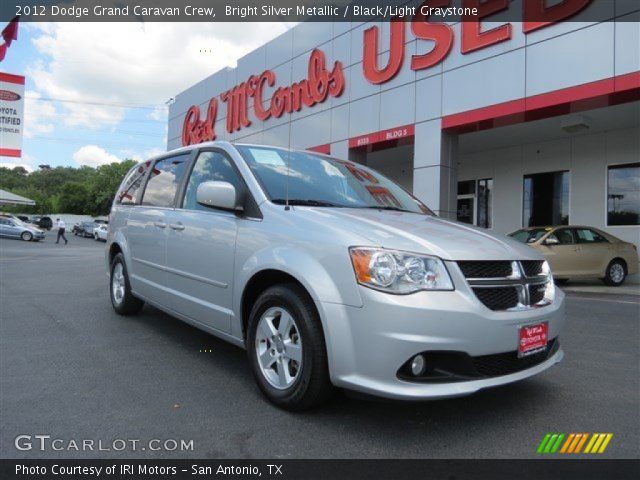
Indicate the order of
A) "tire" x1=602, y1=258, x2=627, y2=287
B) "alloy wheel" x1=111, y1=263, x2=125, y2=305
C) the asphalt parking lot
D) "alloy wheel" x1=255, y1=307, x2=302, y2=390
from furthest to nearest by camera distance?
"tire" x1=602, y1=258, x2=627, y2=287 → "alloy wheel" x1=111, y1=263, x2=125, y2=305 → "alloy wheel" x1=255, y1=307, x2=302, y2=390 → the asphalt parking lot

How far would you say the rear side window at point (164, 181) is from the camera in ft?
15.2

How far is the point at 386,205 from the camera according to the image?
13.1ft

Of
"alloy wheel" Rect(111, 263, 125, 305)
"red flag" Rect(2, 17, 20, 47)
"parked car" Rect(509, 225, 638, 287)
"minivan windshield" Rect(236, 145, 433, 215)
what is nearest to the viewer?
"minivan windshield" Rect(236, 145, 433, 215)

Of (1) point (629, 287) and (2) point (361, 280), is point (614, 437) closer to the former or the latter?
(2) point (361, 280)

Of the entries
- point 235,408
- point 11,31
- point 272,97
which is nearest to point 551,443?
point 235,408

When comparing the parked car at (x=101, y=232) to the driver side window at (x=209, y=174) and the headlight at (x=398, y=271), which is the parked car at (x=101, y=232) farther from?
the headlight at (x=398, y=271)

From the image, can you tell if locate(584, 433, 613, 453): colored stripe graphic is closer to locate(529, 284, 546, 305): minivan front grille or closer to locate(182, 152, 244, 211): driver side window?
locate(529, 284, 546, 305): minivan front grille

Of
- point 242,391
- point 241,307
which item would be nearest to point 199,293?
point 241,307

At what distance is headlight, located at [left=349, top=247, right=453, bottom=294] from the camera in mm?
2641

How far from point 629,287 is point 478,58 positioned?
6.50 metres

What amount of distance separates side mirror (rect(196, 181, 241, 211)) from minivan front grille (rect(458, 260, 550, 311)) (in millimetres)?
1628

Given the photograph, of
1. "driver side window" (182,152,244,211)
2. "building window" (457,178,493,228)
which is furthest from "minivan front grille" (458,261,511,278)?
"building window" (457,178,493,228)

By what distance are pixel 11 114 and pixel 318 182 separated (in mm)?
14925
